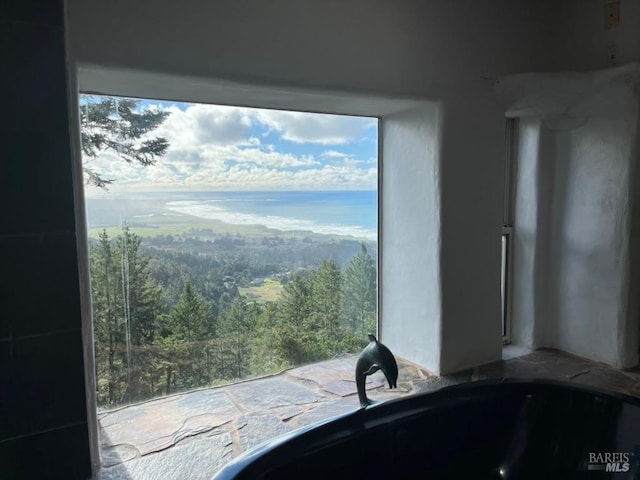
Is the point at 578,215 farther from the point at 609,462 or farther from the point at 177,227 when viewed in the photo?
the point at 177,227

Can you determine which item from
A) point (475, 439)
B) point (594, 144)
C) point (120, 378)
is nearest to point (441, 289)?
point (475, 439)

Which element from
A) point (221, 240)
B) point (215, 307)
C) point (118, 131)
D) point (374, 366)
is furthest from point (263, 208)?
Answer: point (374, 366)

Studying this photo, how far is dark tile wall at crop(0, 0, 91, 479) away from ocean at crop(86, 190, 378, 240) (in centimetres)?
55

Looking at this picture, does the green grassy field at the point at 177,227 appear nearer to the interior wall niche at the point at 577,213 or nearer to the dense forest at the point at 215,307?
the dense forest at the point at 215,307

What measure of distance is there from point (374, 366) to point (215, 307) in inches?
41.0

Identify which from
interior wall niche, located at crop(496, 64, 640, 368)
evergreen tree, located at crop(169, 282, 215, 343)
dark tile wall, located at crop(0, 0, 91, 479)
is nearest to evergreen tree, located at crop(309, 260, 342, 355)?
evergreen tree, located at crop(169, 282, 215, 343)

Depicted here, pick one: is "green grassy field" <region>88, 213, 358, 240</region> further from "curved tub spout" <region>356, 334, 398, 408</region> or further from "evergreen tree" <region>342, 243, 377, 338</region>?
"curved tub spout" <region>356, 334, 398, 408</region>

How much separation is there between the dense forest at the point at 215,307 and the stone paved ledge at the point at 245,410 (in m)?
0.10

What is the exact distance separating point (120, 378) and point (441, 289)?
1.62 m

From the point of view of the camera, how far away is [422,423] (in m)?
1.59

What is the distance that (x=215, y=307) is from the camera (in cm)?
234

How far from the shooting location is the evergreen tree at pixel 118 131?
6.40ft

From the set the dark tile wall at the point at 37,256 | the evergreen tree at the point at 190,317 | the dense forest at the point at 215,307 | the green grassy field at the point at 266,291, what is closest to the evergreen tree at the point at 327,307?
the dense forest at the point at 215,307

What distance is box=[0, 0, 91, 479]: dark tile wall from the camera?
142 centimetres
